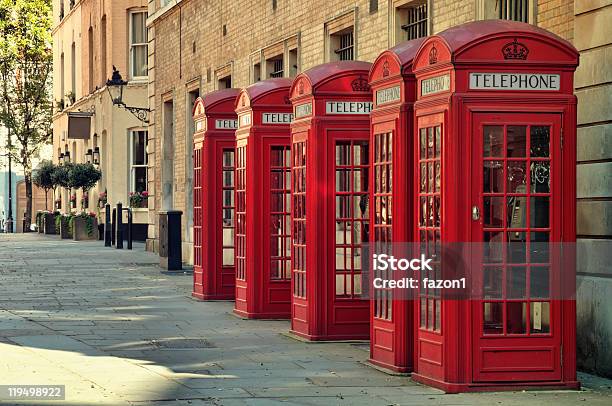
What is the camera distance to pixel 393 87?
11.8 metres

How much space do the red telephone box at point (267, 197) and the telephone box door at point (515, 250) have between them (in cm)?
616

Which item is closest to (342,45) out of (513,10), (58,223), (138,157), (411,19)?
(411,19)

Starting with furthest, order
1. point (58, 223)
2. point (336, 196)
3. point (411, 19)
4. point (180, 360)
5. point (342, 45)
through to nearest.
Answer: point (58, 223) < point (342, 45) < point (411, 19) < point (336, 196) < point (180, 360)

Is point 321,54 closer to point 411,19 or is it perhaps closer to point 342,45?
point 342,45

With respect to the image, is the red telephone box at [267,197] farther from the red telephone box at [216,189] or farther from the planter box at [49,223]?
the planter box at [49,223]

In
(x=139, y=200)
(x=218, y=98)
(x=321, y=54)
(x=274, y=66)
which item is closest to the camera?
(x=218, y=98)

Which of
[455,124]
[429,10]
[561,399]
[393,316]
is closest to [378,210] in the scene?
[393,316]

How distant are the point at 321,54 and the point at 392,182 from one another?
9148 mm

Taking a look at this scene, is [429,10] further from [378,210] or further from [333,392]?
[333,392]

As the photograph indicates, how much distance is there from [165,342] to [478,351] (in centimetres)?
450

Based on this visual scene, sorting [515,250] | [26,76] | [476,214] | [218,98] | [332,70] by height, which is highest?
[26,76]

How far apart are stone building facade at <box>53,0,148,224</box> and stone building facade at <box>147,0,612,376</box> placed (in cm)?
965

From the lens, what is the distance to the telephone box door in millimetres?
10461

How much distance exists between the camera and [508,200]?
34.5 ft
